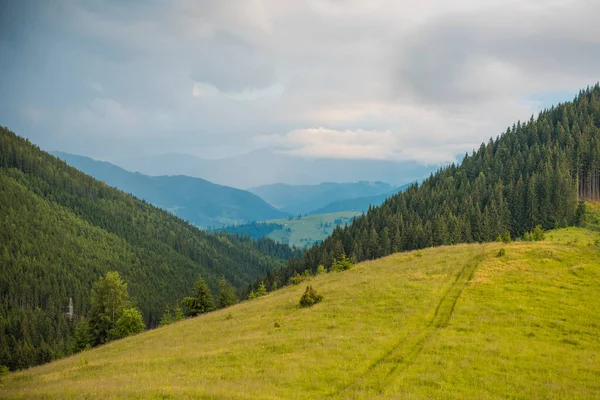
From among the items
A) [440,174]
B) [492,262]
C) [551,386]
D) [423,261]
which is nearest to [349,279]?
[423,261]

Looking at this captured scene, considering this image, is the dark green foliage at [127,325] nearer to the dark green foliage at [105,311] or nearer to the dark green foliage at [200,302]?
the dark green foliage at [105,311]

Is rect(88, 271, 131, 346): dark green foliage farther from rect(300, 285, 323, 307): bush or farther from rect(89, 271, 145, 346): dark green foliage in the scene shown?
rect(300, 285, 323, 307): bush

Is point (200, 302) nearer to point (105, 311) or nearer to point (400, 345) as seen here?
point (105, 311)

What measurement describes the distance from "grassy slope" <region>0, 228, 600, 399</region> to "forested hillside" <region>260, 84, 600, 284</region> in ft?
232

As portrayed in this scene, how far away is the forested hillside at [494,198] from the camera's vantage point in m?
118

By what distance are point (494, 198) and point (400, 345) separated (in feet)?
378

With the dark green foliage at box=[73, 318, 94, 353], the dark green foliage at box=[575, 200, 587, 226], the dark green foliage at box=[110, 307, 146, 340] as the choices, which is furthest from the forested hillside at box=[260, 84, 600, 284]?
the dark green foliage at box=[73, 318, 94, 353]

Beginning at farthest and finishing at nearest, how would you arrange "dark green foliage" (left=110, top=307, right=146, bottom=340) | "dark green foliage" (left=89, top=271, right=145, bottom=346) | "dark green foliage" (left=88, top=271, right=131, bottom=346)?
"dark green foliage" (left=88, top=271, right=131, bottom=346), "dark green foliage" (left=89, top=271, right=145, bottom=346), "dark green foliage" (left=110, top=307, right=146, bottom=340)

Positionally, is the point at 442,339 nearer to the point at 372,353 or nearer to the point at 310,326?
the point at 372,353

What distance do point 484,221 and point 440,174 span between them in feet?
214

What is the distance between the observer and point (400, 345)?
28875 millimetres

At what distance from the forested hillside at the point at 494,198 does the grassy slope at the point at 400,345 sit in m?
70.6

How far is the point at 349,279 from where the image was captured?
5641 cm

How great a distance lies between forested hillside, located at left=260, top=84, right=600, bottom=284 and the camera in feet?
387
